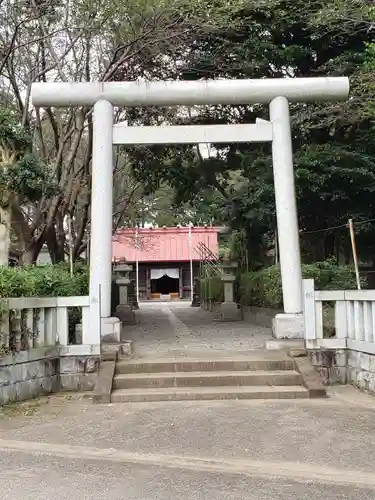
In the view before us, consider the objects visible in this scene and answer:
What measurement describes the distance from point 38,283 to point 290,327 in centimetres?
394

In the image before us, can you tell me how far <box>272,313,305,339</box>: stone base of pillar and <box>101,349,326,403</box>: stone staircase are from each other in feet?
1.69

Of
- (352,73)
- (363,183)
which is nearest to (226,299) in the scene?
(363,183)

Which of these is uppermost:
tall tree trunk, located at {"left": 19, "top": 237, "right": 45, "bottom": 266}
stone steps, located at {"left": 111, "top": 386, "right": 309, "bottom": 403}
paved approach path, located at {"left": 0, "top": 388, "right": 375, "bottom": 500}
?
tall tree trunk, located at {"left": 19, "top": 237, "right": 45, "bottom": 266}

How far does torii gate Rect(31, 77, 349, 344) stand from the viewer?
27.5 feet

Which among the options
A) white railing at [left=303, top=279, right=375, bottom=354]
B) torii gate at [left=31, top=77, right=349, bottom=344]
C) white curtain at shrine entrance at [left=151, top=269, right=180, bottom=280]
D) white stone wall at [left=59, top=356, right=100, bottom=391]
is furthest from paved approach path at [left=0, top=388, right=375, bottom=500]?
white curtain at shrine entrance at [left=151, top=269, right=180, bottom=280]

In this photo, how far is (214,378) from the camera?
6949mm

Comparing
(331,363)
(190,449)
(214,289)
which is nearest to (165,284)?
(214,289)

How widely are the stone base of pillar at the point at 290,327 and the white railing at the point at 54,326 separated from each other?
9.35ft

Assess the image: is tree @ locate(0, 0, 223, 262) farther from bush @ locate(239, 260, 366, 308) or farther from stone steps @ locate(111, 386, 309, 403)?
stone steps @ locate(111, 386, 309, 403)

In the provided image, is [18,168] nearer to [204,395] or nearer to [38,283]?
[38,283]

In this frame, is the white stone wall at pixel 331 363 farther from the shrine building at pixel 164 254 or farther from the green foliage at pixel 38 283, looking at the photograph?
the shrine building at pixel 164 254

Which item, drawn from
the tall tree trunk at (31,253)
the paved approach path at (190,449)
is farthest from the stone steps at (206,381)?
the tall tree trunk at (31,253)

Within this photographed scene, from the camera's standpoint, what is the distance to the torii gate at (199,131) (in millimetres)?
8367

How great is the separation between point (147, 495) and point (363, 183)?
8992mm
